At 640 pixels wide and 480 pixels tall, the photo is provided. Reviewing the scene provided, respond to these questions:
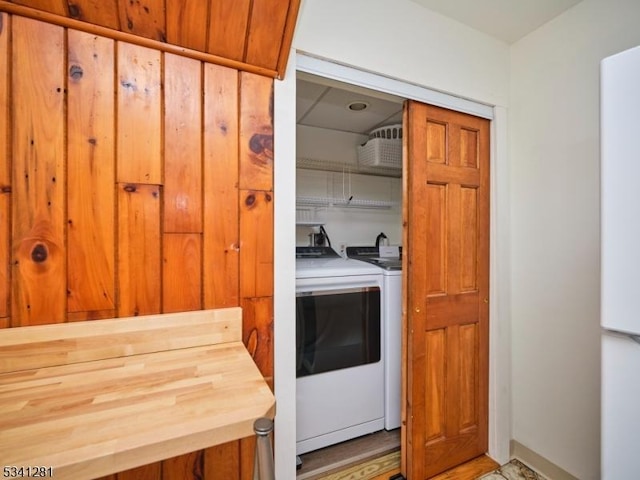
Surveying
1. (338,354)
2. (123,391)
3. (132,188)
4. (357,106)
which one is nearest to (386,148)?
(357,106)

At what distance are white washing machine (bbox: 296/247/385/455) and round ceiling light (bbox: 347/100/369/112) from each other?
122cm

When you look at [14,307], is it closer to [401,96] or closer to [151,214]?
[151,214]

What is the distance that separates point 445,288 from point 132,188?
1.61m

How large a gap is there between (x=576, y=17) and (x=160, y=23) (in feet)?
6.60

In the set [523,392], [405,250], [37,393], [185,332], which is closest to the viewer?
[37,393]

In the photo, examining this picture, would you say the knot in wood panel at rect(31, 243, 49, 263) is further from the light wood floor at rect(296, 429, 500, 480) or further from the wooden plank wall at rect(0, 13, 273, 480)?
the light wood floor at rect(296, 429, 500, 480)

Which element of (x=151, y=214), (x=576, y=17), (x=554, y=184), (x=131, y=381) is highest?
(x=576, y=17)

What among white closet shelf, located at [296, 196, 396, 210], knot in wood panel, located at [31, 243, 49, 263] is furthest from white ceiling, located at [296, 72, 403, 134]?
knot in wood panel, located at [31, 243, 49, 263]

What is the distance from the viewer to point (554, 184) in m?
1.67

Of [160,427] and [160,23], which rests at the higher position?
[160,23]

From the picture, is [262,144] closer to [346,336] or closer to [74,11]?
[74,11]

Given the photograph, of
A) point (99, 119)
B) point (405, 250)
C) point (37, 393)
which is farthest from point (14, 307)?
point (405, 250)

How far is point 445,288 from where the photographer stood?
1.72 meters

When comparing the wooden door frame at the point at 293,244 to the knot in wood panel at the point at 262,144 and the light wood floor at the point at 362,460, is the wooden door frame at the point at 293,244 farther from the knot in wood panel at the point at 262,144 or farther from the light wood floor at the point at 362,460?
the light wood floor at the point at 362,460
